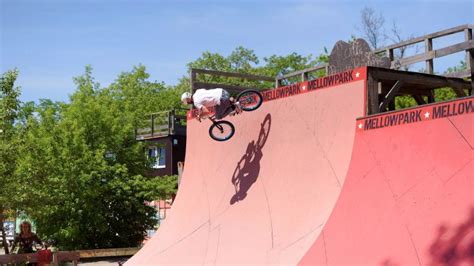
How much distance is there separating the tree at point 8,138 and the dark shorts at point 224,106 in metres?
5.52

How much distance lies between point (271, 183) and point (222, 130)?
1.94m

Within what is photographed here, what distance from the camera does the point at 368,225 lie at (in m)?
8.46

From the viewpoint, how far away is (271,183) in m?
11.5

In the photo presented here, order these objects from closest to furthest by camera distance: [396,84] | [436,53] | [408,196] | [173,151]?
[408,196], [396,84], [436,53], [173,151]

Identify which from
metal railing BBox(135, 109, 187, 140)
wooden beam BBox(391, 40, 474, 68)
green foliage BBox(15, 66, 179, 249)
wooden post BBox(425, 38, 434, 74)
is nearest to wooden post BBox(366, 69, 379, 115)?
wooden beam BBox(391, 40, 474, 68)

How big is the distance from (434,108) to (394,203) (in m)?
1.40

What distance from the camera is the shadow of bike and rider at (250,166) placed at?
12.1m

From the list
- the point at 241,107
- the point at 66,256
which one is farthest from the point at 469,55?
the point at 66,256

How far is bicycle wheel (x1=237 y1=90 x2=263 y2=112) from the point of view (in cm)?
1234

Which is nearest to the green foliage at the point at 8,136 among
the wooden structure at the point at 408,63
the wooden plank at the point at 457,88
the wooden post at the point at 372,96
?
the wooden structure at the point at 408,63

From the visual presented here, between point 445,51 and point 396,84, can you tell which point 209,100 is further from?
point 445,51

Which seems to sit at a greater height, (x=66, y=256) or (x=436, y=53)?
(x=436, y=53)

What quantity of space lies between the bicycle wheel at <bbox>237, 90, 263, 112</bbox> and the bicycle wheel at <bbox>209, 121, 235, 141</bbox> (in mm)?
546

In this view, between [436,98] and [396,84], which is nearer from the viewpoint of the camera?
[396,84]
